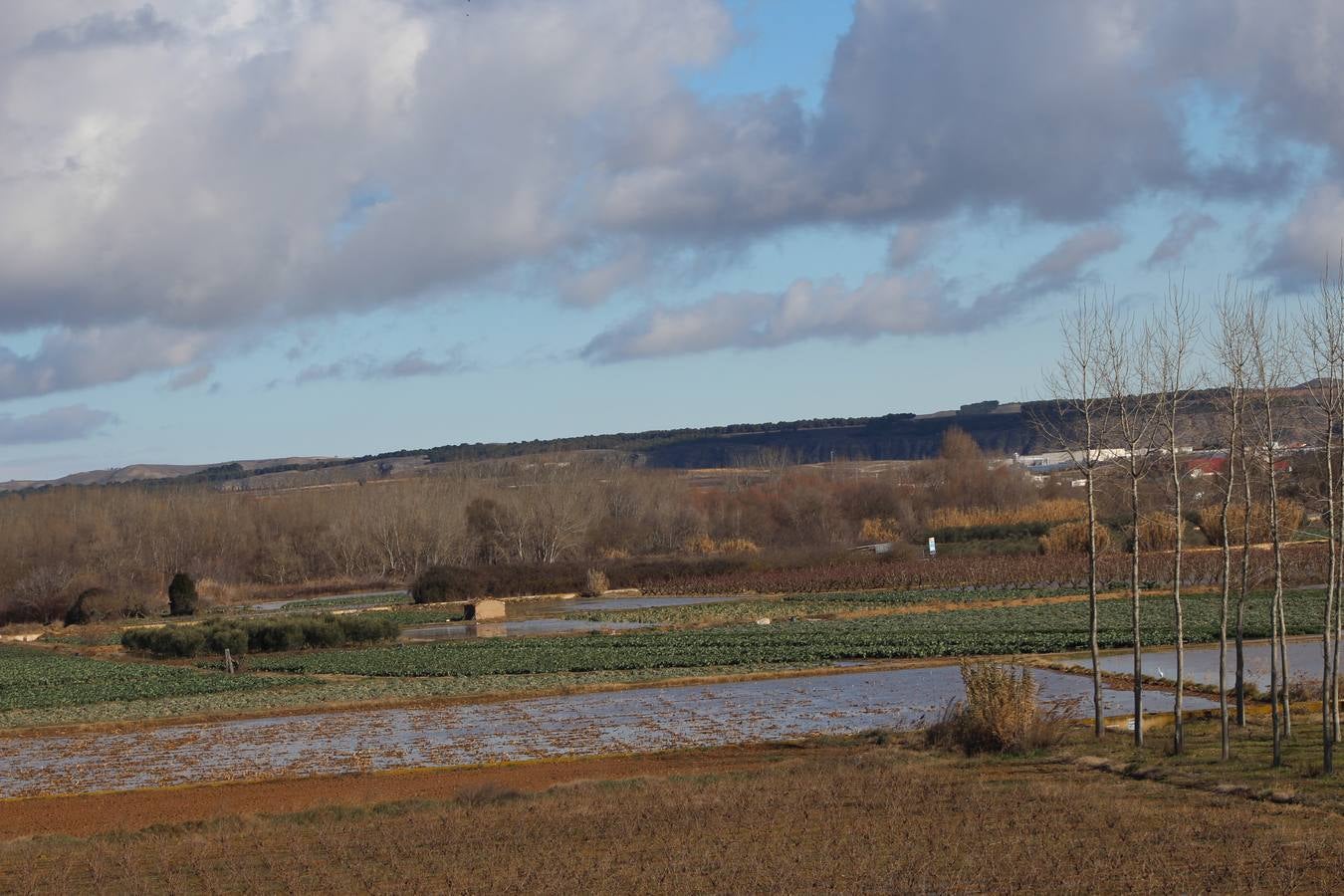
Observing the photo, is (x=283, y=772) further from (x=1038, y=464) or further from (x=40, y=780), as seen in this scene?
(x=1038, y=464)

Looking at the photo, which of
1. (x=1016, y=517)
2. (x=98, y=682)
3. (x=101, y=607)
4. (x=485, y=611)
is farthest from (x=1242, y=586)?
(x=1016, y=517)

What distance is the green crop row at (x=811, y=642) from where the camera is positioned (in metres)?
37.5

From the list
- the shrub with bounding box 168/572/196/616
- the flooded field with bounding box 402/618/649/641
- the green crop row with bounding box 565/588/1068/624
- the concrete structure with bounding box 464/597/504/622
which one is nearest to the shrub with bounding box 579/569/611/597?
the green crop row with bounding box 565/588/1068/624

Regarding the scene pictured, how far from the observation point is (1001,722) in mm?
20828

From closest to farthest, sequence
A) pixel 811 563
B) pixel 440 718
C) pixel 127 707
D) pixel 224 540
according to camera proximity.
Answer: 1. pixel 440 718
2. pixel 127 707
3. pixel 811 563
4. pixel 224 540

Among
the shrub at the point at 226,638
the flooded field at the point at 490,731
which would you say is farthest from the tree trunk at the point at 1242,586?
the shrub at the point at 226,638

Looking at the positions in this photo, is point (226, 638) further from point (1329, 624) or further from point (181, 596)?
point (1329, 624)

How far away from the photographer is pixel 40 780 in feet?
78.1

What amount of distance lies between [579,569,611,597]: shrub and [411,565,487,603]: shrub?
19.5 feet

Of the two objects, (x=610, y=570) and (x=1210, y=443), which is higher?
(x=1210, y=443)

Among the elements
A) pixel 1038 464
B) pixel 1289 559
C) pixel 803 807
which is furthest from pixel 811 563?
pixel 1038 464

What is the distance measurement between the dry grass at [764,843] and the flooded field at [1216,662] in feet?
38.7

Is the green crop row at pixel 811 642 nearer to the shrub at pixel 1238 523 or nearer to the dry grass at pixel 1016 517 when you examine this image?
the shrub at pixel 1238 523

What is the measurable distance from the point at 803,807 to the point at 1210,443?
10060 millimetres
